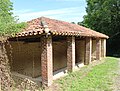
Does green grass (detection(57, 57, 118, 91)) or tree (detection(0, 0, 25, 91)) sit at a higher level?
tree (detection(0, 0, 25, 91))

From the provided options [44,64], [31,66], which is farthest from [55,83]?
[31,66]

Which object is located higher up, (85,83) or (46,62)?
(46,62)

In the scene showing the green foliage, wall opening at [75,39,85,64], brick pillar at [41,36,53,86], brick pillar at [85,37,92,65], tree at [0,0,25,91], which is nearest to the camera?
tree at [0,0,25,91]

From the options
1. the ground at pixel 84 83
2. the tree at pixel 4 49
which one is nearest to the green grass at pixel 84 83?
the ground at pixel 84 83

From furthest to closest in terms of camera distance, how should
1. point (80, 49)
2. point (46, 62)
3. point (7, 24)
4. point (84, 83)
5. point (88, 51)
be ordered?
point (80, 49)
point (88, 51)
point (84, 83)
point (7, 24)
point (46, 62)

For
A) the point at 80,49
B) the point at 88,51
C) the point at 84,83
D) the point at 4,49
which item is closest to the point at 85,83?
the point at 84,83

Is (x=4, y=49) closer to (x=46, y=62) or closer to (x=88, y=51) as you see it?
(x=46, y=62)

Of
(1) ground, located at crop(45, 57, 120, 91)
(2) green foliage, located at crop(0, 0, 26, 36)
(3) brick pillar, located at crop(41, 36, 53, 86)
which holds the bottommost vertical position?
(1) ground, located at crop(45, 57, 120, 91)

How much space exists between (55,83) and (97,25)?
29.5 meters

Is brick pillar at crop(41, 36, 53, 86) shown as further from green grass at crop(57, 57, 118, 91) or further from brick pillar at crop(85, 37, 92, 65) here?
brick pillar at crop(85, 37, 92, 65)

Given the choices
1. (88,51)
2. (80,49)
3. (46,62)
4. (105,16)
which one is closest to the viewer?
(46,62)

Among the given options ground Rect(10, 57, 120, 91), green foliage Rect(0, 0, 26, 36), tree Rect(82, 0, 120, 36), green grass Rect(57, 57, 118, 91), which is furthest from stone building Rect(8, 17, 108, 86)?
tree Rect(82, 0, 120, 36)

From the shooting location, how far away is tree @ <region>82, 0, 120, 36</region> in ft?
119

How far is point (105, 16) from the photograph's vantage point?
120ft
